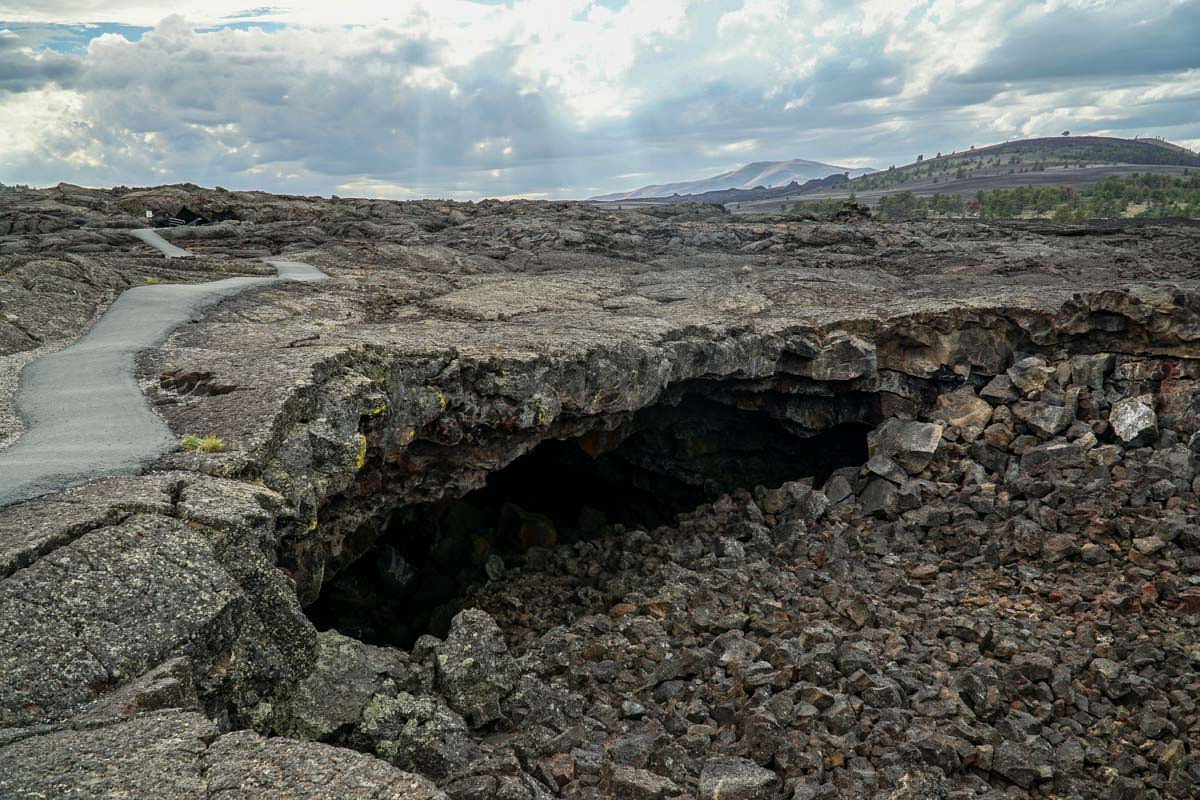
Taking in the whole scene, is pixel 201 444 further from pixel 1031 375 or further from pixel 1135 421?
pixel 1135 421

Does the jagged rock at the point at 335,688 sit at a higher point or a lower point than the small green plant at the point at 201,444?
lower

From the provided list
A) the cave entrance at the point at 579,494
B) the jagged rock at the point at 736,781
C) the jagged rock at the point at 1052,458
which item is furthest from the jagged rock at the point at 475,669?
the jagged rock at the point at 1052,458

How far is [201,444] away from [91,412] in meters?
1.94

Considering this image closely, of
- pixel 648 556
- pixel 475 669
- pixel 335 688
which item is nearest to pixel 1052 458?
pixel 648 556

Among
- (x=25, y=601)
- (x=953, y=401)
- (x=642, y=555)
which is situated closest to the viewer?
(x=25, y=601)

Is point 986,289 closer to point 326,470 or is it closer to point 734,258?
point 734,258

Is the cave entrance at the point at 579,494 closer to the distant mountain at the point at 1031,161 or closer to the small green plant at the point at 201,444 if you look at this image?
the small green plant at the point at 201,444

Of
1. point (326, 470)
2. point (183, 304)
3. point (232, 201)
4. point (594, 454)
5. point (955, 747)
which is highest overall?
point (232, 201)

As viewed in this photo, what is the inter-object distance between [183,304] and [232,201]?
24.4 metres

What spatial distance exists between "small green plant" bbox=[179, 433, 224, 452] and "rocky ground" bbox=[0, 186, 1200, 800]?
0.17 meters

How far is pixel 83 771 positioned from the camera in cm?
412

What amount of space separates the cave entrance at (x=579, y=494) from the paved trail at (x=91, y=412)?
5280 millimetres

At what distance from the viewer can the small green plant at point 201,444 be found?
7.32 meters

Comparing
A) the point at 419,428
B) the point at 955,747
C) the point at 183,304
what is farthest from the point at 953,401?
the point at 183,304
